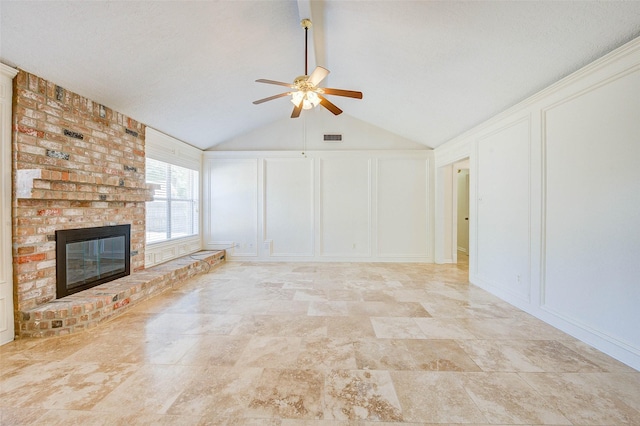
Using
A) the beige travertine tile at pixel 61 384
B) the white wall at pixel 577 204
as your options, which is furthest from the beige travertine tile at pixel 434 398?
the beige travertine tile at pixel 61 384

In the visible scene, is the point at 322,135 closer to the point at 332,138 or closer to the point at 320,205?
the point at 332,138

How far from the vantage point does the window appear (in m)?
4.43

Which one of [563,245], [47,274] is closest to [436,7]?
[563,245]

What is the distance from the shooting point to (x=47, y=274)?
8.71ft

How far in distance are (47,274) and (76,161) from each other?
4.21ft

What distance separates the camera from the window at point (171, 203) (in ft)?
14.5

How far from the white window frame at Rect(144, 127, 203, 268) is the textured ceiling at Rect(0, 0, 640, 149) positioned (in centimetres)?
37

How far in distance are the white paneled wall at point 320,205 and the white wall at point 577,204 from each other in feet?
6.92

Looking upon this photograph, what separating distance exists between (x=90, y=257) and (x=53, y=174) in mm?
1164

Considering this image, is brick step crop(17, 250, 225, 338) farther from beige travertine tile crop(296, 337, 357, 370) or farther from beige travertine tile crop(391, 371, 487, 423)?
beige travertine tile crop(391, 371, 487, 423)

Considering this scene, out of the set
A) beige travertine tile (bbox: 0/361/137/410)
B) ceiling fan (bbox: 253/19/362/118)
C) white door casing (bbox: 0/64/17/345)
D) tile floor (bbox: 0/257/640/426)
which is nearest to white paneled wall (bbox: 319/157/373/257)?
tile floor (bbox: 0/257/640/426)

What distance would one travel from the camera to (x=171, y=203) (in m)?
4.99

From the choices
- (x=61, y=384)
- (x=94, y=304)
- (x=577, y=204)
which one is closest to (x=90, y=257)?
(x=94, y=304)

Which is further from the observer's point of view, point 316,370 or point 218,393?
point 316,370
